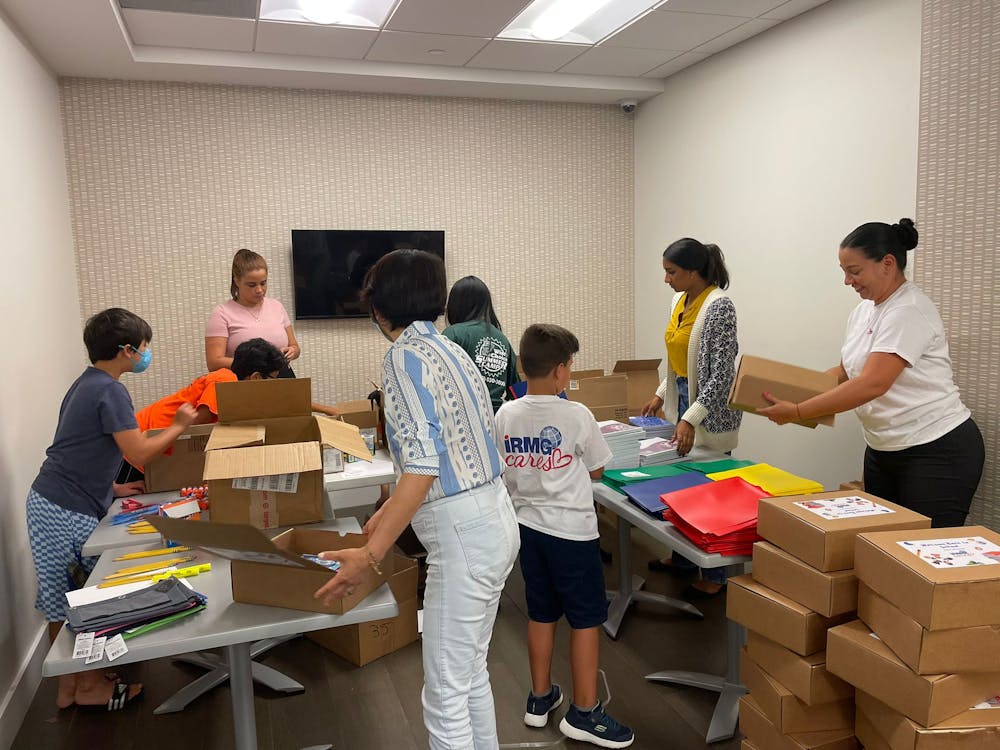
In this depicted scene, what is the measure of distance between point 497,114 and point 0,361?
144 inches

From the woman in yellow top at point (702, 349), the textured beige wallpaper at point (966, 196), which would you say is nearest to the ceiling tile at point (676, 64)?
the textured beige wallpaper at point (966, 196)

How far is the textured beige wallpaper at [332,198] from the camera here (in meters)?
4.57

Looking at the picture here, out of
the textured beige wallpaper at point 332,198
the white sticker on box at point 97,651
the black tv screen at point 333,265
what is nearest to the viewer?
the white sticker on box at point 97,651

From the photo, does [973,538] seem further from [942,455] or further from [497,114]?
[497,114]

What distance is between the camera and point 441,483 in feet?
5.21

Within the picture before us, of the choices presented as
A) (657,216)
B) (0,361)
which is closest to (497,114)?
(657,216)

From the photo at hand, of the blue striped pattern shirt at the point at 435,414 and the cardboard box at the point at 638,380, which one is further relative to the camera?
the cardboard box at the point at 638,380

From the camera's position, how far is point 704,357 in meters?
2.96

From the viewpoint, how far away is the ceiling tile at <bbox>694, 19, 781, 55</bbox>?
13.2ft

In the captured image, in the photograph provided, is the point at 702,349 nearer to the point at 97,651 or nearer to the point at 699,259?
the point at 699,259

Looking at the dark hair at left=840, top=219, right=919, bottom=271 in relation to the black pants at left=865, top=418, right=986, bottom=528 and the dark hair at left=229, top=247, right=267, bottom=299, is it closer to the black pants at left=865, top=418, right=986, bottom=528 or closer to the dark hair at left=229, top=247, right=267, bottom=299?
the black pants at left=865, top=418, right=986, bottom=528

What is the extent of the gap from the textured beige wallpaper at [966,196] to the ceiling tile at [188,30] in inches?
123

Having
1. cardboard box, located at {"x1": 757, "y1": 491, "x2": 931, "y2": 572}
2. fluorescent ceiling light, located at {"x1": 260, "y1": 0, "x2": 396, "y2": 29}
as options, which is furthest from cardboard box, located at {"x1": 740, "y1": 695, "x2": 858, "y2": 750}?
fluorescent ceiling light, located at {"x1": 260, "y1": 0, "x2": 396, "y2": 29}

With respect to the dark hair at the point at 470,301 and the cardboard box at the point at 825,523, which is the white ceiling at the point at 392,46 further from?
the cardboard box at the point at 825,523
